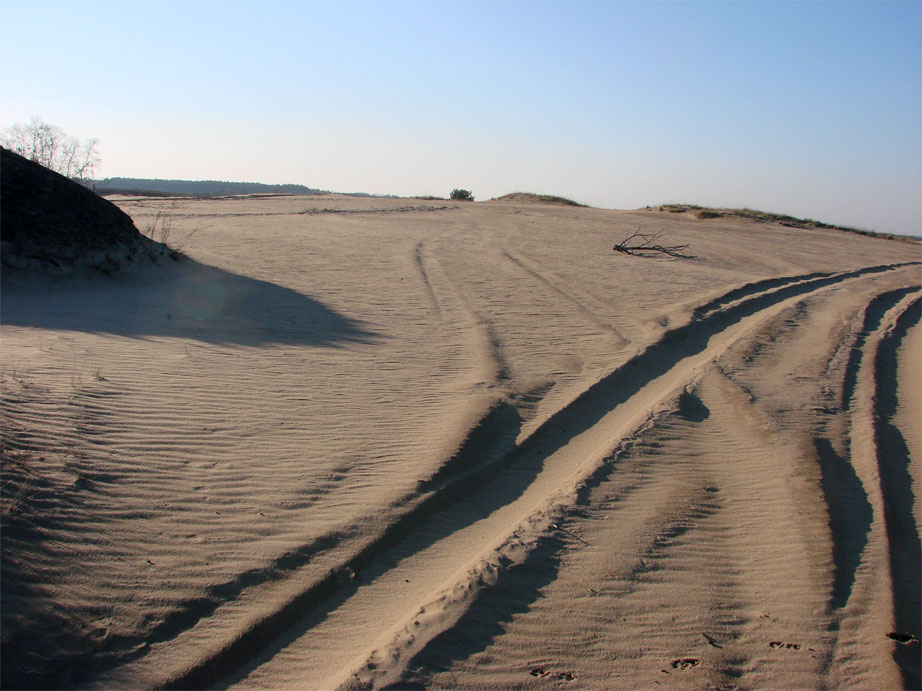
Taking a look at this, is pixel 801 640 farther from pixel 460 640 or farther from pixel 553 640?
pixel 460 640

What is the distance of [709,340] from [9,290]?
8947mm

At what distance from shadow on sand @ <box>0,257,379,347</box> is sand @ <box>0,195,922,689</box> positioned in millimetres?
65

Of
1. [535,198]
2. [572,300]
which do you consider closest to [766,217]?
[535,198]

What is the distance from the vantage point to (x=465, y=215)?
2364 centimetres

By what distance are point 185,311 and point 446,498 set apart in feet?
18.5

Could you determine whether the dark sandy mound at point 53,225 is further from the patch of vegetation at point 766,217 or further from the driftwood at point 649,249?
the patch of vegetation at point 766,217

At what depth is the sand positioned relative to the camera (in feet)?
9.82

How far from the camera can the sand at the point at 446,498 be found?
2992 mm

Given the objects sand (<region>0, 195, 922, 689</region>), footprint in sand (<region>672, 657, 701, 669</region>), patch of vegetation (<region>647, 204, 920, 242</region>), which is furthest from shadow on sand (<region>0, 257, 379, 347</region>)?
patch of vegetation (<region>647, 204, 920, 242</region>)

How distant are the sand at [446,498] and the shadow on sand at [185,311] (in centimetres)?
6

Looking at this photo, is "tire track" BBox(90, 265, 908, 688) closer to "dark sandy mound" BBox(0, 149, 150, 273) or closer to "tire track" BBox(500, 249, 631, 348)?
"tire track" BBox(500, 249, 631, 348)

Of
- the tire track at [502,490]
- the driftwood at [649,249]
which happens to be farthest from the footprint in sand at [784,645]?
the driftwood at [649,249]

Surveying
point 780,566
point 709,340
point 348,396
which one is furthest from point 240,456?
point 709,340

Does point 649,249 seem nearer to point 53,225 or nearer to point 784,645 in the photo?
point 53,225
